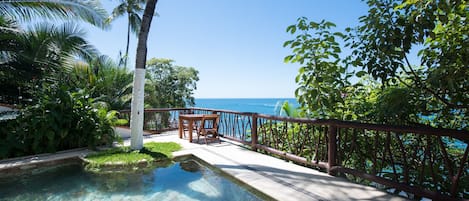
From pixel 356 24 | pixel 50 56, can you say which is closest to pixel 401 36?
pixel 356 24

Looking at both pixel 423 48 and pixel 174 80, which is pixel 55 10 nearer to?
pixel 423 48

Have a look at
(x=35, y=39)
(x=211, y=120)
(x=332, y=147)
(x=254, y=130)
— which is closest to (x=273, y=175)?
(x=332, y=147)

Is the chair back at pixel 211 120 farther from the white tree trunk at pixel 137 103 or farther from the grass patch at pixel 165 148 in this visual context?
the white tree trunk at pixel 137 103

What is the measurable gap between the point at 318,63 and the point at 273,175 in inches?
68.3

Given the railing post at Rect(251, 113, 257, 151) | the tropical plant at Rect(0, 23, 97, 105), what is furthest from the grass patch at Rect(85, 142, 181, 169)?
the tropical plant at Rect(0, 23, 97, 105)

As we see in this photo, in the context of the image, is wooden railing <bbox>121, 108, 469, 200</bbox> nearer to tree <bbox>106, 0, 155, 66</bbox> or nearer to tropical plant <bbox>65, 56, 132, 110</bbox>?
tropical plant <bbox>65, 56, 132, 110</bbox>

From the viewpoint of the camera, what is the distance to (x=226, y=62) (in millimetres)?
22547

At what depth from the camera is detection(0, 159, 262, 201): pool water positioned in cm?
283

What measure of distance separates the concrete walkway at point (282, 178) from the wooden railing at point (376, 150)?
22 centimetres

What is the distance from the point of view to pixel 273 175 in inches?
129

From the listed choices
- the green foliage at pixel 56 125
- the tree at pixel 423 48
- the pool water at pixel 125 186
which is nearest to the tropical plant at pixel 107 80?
the green foliage at pixel 56 125

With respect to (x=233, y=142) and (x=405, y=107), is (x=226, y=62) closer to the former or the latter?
(x=233, y=142)

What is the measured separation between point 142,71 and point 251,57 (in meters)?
16.7

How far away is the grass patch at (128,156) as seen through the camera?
12.9 ft
